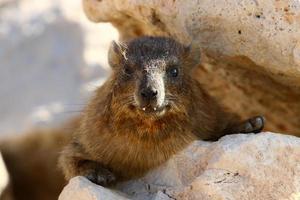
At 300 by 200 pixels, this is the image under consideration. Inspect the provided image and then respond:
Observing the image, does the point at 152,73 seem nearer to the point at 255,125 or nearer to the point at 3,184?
the point at 255,125

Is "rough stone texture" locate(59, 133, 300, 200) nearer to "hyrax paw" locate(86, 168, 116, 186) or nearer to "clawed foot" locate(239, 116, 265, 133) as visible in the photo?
"hyrax paw" locate(86, 168, 116, 186)

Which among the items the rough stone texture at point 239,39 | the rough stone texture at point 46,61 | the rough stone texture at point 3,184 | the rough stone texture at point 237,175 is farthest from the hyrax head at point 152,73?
the rough stone texture at point 46,61

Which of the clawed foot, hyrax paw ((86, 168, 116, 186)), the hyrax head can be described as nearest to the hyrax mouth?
the hyrax head

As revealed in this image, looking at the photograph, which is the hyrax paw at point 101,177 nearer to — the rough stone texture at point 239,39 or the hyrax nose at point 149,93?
the hyrax nose at point 149,93

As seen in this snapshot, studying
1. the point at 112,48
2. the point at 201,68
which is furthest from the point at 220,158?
the point at 201,68

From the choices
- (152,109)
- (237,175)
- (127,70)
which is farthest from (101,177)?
(237,175)

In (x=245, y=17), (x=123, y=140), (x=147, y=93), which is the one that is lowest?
(x=123, y=140)

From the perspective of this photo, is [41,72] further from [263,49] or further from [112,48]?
[263,49]
